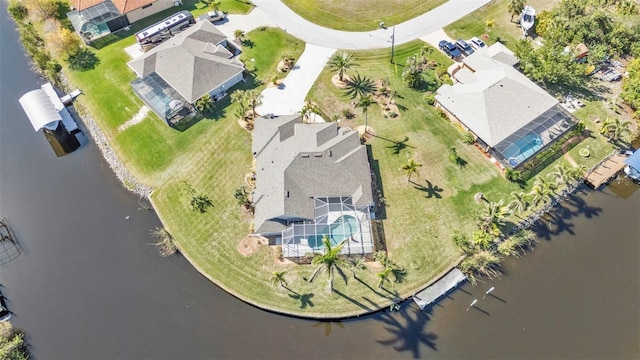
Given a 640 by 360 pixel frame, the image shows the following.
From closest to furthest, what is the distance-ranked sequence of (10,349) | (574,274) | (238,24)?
(10,349)
(574,274)
(238,24)

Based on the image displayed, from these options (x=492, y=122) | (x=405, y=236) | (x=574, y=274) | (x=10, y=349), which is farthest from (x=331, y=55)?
(x=10, y=349)

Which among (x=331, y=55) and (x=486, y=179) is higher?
(x=331, y=55)

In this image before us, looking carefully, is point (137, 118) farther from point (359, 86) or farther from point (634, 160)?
point (634, 160)

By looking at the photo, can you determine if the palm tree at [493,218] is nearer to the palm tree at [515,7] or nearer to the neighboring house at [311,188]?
the neighboring house at [311,188]

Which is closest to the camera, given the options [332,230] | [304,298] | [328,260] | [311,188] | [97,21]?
[328,260]

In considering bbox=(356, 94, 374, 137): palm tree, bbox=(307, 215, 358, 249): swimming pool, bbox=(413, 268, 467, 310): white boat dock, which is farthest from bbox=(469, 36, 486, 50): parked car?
bbox=(413, 268, 467, 310): white boat dock

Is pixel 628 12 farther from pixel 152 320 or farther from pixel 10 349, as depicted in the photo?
pixel 10 349

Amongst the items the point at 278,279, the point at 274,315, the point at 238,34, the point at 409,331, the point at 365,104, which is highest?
the point at 238,34

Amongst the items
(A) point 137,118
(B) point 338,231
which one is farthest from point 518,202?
(A) point 137,118
